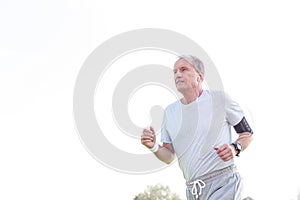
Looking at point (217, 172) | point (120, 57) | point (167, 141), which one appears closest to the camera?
point (217, 172)

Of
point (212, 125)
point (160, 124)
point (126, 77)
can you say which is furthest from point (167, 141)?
point (126, 77)

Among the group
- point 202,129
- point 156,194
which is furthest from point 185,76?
point 156,194

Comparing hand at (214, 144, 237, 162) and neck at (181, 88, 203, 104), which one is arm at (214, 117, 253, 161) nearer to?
hand at (214, 144, 237, 162)

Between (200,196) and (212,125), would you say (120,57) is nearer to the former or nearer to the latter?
(212,125)

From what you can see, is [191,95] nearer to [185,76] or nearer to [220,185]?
[185,76]

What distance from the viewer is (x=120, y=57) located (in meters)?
6.36

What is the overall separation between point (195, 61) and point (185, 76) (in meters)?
0.26

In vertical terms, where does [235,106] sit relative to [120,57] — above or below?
below

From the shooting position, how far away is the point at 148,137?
542cm

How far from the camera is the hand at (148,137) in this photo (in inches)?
213

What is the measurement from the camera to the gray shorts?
5461mm

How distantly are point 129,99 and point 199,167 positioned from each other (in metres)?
1.30

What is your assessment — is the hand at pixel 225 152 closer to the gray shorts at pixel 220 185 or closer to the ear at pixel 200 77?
the gray shorts at pixel 220 185

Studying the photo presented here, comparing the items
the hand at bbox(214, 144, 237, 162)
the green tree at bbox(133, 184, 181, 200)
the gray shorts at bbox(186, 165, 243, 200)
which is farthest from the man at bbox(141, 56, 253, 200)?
the green tree at bbox(133, 184, 181, 200)
